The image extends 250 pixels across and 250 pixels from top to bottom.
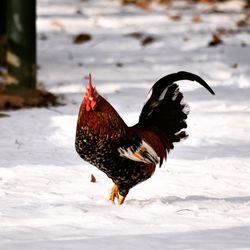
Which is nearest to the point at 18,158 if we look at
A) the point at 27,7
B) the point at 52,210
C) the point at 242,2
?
the point at 52,210

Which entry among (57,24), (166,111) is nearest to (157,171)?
(166,111)

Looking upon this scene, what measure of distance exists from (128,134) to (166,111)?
0.54 meters

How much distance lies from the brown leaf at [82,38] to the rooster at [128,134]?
7.67 metres

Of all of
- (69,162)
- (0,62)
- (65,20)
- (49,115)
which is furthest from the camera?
(65,20)

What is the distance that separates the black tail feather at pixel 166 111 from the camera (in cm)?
537

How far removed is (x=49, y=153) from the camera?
6.69m

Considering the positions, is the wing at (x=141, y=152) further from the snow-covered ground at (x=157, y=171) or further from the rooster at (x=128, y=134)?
the snow-covered ground at (x=157, y=171)

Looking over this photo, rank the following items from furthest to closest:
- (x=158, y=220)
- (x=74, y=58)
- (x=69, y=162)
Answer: (x=74, y=58)
(x=69, y=162)
(x=158, y=220)

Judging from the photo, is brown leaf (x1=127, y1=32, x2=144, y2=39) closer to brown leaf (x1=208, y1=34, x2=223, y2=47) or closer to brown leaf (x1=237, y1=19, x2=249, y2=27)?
brown leaf (x1=208, y1=34, x2=223, y2=47)

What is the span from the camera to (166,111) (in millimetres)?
5469

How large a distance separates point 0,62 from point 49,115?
2.35m

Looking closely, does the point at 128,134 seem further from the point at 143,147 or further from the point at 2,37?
the point at 2,37

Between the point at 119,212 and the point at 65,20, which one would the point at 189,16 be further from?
the point at 119,212

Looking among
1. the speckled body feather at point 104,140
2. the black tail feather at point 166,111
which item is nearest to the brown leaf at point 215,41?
the black tail feather at point 166,111
